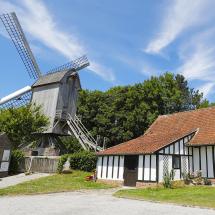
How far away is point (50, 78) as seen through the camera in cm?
3597

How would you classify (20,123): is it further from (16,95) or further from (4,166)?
(16,95)

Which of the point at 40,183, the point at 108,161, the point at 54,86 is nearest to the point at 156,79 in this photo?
the point at 54,86

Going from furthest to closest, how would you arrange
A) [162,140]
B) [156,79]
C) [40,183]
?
[156,79], [162,140], [40,183]

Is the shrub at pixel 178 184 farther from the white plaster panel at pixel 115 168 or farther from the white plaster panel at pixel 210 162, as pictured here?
the white plaster panel at pixel 115 168

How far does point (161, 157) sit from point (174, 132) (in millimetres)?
4719

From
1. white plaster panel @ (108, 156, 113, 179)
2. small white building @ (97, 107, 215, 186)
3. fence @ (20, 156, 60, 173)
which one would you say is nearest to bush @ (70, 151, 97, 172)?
fence @ (20, 156, 60, 173)

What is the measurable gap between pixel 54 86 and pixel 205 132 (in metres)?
18.9

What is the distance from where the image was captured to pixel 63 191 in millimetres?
16875

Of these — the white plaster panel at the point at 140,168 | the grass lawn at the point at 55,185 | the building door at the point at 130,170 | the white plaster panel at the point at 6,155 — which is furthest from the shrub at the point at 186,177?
the white plaster panel at the point at 6,155

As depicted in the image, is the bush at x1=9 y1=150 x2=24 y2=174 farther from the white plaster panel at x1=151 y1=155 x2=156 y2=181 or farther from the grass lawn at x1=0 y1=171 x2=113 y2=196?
the white plaster panel at x1=151 y1=155 x2=156 y2=181

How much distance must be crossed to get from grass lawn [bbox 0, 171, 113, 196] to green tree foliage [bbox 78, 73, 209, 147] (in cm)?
1691

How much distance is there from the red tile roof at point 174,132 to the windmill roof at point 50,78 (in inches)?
509

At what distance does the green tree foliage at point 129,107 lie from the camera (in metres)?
41.0

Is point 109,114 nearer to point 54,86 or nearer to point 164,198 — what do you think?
point 54,86
